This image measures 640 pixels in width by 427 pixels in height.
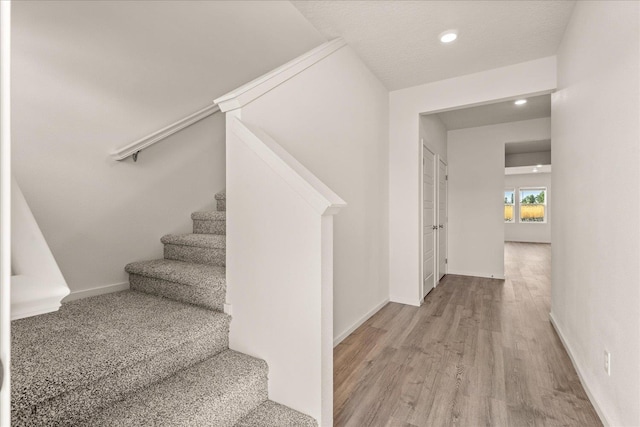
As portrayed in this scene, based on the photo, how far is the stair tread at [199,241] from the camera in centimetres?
204

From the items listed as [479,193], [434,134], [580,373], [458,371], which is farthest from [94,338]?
[479,193]

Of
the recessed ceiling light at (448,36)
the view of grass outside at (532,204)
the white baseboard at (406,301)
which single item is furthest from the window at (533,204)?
the recessed ceiling light at (448,36)

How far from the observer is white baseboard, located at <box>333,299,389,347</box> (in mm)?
2488

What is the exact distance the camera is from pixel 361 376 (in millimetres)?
2016

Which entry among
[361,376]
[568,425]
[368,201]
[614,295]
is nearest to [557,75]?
[368,201]

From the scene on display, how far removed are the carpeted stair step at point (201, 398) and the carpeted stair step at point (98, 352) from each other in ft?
0.21

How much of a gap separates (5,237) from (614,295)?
2.23 meters

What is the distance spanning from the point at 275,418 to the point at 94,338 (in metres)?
0.91

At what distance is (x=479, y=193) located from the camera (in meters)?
Answer: 5.18

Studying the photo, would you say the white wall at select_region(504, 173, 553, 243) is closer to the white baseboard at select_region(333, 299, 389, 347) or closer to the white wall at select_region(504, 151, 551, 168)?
the white wall at select_region(504, 151, 551, 168)

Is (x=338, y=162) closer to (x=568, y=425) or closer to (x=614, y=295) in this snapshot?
(x=614, y=295)

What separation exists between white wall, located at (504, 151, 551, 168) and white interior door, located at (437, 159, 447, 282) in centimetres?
258

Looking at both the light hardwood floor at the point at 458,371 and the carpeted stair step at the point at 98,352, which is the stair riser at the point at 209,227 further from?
the light hardwood floor at the point at 458,371

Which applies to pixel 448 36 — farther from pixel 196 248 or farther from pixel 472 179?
pixel 472 179
